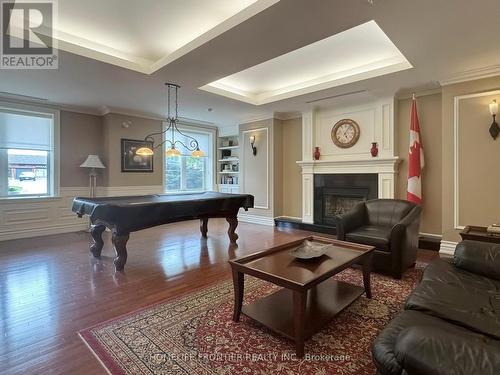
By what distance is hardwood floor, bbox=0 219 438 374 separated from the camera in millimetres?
1804

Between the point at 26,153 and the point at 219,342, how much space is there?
550 centimetres

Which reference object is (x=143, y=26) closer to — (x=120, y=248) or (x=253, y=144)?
(x=120, y=248)

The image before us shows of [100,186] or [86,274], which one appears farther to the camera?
[100,186]

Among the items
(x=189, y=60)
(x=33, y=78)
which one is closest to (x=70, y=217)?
(x=33, y=78)

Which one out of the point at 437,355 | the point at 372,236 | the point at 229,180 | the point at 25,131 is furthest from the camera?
the point at 229,180

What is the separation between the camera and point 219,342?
6.16ft

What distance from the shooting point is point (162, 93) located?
4.71m

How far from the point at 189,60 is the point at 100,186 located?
398 cm

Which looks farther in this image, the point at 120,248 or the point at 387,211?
the point at 387,211

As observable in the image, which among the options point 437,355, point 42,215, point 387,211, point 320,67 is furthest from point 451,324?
point 42,215

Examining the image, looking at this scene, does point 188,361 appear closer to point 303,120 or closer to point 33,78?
point 33,78

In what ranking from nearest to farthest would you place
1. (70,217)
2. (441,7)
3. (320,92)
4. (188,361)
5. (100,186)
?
1. (188,361)
2. (441,7)
3. (320,92)
4. (70,217)
5. (100,186)

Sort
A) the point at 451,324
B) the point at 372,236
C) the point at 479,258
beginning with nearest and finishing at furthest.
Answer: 1. the point at 451,324
2. the point at 479,258
3. the point at 372,236
